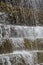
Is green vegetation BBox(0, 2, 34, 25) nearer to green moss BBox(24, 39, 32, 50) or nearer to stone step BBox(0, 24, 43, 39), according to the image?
stone step BBox(0, 24, 43, 39)

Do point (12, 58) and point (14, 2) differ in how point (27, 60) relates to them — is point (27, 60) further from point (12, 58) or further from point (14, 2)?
point (14, 2)

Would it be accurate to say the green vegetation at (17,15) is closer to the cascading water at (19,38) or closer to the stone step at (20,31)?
the cascading water at (19,38)

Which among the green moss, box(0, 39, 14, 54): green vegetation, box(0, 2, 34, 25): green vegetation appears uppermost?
box(0, 2, 34, 25): green vegetation

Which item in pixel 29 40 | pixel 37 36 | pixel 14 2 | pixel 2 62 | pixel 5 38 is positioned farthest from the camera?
pixel 14 2

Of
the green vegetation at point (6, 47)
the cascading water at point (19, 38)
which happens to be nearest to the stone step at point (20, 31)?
the cascading water at point (19, 38)

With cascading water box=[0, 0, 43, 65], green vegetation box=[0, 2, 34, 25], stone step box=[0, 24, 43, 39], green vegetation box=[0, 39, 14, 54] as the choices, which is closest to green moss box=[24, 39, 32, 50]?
cascading water box=[0, 0, 43, 65]

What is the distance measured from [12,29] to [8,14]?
0.45 m

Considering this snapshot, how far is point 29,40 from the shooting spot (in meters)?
4.91

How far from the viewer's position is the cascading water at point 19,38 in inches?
174

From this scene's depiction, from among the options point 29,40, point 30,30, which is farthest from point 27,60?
point 30,30

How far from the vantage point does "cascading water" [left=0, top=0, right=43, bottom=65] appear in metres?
4.42

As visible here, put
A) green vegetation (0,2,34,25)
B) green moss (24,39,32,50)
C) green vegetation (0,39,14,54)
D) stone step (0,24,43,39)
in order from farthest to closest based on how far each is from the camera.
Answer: green vegetation (0,2,34,25)
green moss (24,39,32,50)
stone step (0,24,43,39)
green vegetation (0,39,14,54)

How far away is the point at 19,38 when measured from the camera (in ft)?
15.8

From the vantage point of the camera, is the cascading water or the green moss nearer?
the cascading water
